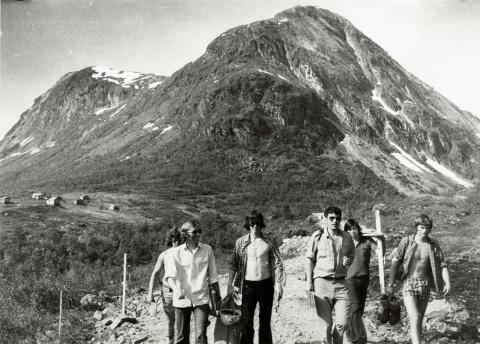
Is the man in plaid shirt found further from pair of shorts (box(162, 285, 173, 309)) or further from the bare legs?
the bare legs

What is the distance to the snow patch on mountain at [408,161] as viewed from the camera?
256ft

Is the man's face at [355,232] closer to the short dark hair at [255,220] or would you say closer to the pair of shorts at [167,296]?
the short dark hair at [255,220]

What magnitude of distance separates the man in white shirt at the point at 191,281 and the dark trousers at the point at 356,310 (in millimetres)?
1709

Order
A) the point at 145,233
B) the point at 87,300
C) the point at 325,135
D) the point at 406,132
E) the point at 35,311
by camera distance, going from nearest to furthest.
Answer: the point at 35,311, the point at 87,300, the point at 145,233, the point at 325,135, the point at 406,132

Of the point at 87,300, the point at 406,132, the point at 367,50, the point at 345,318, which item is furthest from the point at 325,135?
the point at 345,318

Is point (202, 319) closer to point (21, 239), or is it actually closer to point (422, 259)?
point (422, 259)

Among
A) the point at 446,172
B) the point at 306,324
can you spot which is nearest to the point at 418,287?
the point at 306,324

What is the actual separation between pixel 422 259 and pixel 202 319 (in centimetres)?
254

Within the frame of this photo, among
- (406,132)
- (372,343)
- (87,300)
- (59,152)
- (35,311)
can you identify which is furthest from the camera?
(59,152)

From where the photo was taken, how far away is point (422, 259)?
5.25 m

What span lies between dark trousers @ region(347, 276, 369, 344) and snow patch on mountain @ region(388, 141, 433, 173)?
75785 millimetres

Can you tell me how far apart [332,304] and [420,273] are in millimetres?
1056

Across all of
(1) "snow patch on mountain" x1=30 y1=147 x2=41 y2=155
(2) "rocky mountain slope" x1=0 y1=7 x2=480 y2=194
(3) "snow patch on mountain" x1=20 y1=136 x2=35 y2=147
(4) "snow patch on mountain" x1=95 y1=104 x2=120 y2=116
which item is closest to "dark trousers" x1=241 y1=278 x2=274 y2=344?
(2) "rocky mountain slope" x1=0 y1=7 x2=480 y2=194

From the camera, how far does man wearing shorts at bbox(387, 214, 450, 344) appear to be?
5.23m
